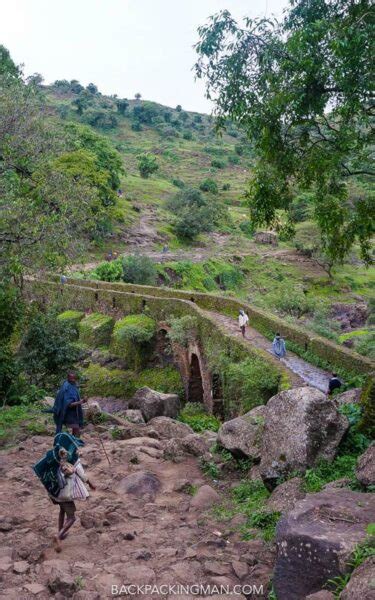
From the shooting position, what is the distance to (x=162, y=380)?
23.9m

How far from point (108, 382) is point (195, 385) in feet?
12.8

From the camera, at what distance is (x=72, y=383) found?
32.6 ft

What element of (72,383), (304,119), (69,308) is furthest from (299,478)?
(69,308)

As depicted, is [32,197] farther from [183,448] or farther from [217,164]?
[217,164]

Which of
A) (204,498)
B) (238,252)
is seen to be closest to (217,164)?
(238,252)

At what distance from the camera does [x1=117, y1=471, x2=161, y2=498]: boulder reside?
9039mm

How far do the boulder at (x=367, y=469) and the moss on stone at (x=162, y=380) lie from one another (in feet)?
53.6

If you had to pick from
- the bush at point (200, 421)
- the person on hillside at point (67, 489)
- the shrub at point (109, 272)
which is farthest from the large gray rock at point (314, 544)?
the shrub at point (109, 272)

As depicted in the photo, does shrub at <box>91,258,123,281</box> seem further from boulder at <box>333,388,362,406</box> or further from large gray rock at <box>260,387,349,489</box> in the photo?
large gray rock at <box>260,387,349,489</box>

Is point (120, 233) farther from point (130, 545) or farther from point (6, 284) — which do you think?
point (130, 545)

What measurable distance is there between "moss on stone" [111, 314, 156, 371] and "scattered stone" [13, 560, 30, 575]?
1770 cm

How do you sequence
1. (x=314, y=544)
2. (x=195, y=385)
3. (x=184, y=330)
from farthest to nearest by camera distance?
(x=195, y=385)
(x=184, y=330)
(x=314, y=544)

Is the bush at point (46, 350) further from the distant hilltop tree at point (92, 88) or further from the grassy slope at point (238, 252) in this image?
the distant hilltop tree at point (92, 88)

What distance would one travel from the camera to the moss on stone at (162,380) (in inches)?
924
